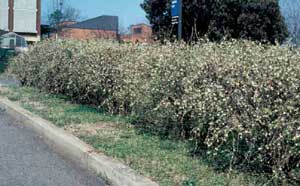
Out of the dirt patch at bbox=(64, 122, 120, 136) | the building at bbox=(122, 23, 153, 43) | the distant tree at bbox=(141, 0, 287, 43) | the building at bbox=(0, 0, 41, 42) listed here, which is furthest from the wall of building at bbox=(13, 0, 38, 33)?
the dirt patch at bbox=(64, 122, 120, 136)

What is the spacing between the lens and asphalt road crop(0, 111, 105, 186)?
17.4 ft

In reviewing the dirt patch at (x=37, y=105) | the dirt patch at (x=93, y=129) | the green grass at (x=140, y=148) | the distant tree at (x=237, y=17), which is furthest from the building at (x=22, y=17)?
the dirt patch at (x=93, y=129)

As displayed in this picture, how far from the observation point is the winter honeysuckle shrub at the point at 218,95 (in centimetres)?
455

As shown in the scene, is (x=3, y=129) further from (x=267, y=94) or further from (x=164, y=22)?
(x=164, y=22)

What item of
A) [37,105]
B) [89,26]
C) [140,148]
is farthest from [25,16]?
[140,148]

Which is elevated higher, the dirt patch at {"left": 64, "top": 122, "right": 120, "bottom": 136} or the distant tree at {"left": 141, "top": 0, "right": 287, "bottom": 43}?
the distant tree at {"left": 141, "top": 0, "right": 287, "bottom": 43}

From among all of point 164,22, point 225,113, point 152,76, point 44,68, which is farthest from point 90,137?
point 164,22

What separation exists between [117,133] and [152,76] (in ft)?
3.56

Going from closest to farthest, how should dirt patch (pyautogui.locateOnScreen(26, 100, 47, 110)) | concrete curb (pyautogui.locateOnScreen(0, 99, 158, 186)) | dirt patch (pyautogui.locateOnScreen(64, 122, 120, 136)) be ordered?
1. concrete curb (pyautogui.locateOnScreen(0, 99, 158, 186))
2. dirt patch (pyautogui.locateOnScreen(64, 122, 120, 136))
3. dirt patch (pyautogui.locateOnScreen(26, 100, 47, 110))

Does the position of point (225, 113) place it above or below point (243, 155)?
above

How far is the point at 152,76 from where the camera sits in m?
6.85

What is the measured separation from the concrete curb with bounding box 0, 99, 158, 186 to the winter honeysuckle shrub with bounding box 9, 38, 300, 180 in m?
0.92

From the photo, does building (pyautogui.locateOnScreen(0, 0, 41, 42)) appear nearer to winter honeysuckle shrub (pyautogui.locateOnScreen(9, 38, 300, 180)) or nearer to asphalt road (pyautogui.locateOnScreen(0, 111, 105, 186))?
winter honeysuckle shrub (pyautogui.locateOnScreen(9, 38, 300, 180))

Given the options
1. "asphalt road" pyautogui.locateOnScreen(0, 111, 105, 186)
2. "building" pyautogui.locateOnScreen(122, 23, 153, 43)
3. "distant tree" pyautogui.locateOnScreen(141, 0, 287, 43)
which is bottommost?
"asphalt road" pyautogui.locateOnScreen(0, 111, 105, 186)
